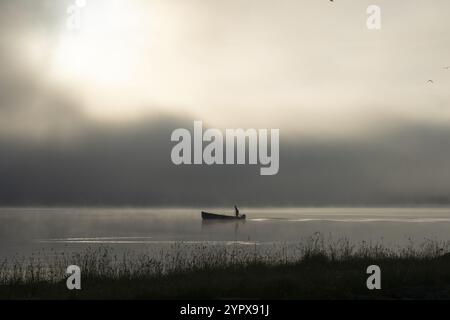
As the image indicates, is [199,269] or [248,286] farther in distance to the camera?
[199,269]

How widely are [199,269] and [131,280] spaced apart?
3.46 m

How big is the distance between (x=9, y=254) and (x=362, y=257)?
138 feet

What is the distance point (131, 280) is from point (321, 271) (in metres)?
7.24

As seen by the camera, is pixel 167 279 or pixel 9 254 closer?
pixel 167 279
